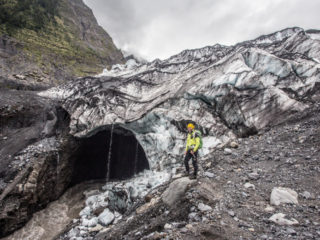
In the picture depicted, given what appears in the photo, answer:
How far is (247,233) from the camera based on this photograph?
10.8 feet

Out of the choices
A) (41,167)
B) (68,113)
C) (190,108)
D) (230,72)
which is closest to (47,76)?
(68,113)

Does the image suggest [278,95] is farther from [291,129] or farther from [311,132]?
[311,132]

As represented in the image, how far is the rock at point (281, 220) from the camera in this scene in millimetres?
3389

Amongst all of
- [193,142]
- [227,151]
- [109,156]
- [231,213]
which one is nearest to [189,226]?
[231,213]

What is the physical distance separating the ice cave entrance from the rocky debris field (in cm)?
1021

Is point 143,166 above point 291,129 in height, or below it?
below

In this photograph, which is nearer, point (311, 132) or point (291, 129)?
point (311, 132)

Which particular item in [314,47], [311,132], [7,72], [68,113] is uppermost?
[7,72]

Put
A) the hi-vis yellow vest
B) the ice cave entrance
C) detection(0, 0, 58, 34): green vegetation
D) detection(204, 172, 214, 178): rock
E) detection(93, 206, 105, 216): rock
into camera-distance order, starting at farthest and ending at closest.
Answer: detection(0, 0, 58, 34): green vegetation < the ice cave entrance < detection(93, 206, 105, 216): rock < the hi-vis yellow vest < detection(204, 172, 214, 178): rock

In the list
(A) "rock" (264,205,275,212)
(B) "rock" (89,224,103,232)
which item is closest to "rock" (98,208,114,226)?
(B) "rock" (89,224,103,232)

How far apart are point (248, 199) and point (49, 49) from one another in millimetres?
42488

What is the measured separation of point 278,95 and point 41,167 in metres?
15.0

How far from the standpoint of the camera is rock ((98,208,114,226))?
29.7ft

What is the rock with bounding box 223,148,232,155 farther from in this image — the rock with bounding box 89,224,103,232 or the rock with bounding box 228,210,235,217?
the rock with bounding box 89,224,103,232
